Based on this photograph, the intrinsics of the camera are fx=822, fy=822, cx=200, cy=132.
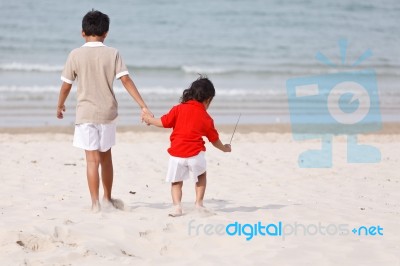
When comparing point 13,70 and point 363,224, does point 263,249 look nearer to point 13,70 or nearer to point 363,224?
point 363,224

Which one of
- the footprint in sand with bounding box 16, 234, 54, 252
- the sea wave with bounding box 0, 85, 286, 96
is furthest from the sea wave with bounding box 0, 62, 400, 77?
the footprint in sand with bounding box 16, 234, 54, 252

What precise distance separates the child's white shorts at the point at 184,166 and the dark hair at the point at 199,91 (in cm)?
43

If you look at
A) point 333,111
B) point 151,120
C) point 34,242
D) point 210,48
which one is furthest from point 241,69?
point 34,242

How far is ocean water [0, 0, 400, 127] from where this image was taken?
16875 millimetres

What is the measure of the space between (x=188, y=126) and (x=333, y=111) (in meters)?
10.3

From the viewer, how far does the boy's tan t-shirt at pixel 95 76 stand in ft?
20.8

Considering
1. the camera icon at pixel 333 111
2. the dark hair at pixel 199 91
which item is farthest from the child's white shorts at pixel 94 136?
the camera icon at pixel 333 111

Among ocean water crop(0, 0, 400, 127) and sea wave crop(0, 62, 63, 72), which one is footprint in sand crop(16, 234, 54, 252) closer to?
ocean water crop(0, 0, 400, 127)

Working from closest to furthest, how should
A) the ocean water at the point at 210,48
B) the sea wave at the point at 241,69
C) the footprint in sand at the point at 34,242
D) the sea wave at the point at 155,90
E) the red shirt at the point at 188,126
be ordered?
the footprint in sand at the point at 34,242 → the red shirt at the point at 188,126 → the ocean water at the point at 210,48 → the sea wave at the point at 155,90 → the sea wave at the point at 241,69

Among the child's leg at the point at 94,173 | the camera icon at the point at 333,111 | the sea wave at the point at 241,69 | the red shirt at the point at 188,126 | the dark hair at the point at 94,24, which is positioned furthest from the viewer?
the sea wave at the point at 241,69

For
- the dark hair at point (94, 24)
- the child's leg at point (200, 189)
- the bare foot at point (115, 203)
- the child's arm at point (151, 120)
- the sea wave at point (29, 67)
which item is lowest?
the bare foot at point (115, 203)

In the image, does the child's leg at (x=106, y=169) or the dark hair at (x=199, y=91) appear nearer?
the dark hair at (x=199, y=91)

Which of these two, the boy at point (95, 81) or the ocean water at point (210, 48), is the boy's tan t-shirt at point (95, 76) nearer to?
the boy at point (95, 81)

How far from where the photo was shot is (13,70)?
2181 cm
